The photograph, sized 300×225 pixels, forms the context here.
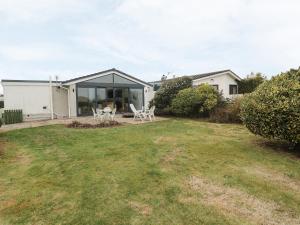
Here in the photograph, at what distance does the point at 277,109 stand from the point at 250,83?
18884 mm

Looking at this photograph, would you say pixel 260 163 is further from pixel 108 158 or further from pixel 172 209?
pixel 108 158

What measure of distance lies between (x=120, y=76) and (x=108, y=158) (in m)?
13.6

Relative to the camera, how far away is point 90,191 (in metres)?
4.50

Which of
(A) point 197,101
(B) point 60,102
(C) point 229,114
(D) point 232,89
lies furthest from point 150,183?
(D) point 232,89

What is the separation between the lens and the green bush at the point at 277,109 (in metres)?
6.46

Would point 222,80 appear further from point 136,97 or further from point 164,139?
point 164,139

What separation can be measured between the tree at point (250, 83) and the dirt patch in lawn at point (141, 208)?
74.0ft

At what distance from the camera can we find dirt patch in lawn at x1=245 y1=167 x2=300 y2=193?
4.75m

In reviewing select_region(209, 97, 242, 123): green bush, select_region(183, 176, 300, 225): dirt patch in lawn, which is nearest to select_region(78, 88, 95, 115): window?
select_region(209, 97, 242, 123): green bush

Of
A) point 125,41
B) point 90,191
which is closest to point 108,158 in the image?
point 90,191

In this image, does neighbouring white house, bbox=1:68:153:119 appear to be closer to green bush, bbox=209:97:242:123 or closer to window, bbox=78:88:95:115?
window, bbox=78:88:95:115

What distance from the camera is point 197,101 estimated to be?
15.9 metres

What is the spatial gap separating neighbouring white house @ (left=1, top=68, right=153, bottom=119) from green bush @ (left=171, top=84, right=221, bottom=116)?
16.3 ft

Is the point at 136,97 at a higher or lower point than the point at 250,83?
lower
